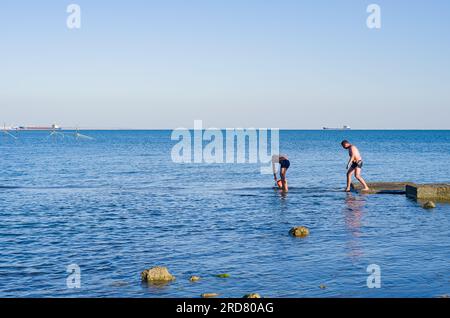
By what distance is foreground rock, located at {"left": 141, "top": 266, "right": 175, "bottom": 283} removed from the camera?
1295cm

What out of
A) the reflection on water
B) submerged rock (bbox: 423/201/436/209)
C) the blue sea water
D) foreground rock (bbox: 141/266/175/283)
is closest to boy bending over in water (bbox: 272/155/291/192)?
the blue sea water

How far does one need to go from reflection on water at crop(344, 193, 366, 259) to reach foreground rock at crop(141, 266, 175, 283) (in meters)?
5.24

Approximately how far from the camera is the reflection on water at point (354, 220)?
16.0 meters

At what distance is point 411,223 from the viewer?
20.3 m

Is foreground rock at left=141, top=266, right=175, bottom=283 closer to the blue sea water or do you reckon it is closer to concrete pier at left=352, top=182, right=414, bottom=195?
the blue sea water

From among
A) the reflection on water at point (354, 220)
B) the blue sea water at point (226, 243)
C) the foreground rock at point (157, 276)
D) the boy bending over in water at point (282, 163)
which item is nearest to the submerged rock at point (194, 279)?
the blue sea water at point (226, 243)

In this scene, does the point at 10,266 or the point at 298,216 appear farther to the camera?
the point at 298,216

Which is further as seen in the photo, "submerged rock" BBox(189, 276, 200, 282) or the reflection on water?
the reflection on water

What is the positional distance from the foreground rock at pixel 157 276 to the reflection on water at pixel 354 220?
17.2 ft

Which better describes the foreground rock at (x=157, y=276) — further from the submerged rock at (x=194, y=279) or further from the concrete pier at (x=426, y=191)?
the concrete pier at (x=426, y=191)
